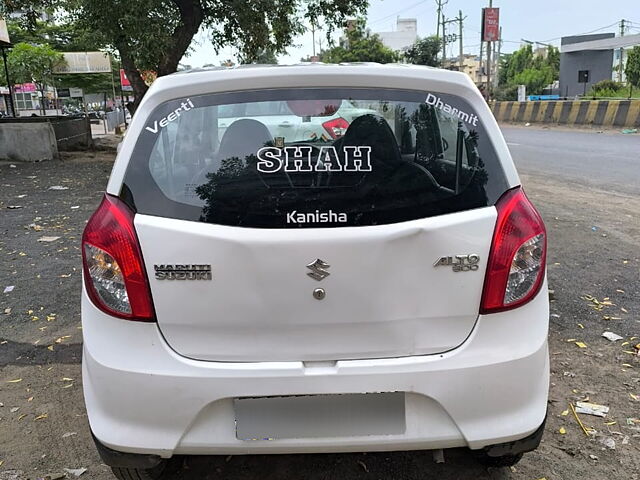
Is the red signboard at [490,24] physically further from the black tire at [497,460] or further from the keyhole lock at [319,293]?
the keyhole lock at [319,293]

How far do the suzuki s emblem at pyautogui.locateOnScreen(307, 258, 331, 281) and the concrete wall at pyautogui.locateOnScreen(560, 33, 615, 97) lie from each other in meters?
52.5

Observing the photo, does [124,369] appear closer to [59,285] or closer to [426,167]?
[426,167]

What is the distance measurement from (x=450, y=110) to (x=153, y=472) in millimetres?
1839

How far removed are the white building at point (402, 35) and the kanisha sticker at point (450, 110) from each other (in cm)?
11346

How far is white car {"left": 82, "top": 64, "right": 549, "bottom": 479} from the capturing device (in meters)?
1.91

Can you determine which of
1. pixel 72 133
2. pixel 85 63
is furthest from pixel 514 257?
pixel 85 63

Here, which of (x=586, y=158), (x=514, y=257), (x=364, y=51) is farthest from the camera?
(x=364, y=51)

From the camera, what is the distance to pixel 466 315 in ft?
6.50

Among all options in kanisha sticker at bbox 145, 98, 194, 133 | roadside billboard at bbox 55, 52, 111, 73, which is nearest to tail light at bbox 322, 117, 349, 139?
kanisha sticker at bbox 145, 98, 194, 133

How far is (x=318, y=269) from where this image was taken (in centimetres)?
191

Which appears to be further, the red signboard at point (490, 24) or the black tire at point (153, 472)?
the red signboard at point (490, 24)

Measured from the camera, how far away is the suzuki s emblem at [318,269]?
6.25ft

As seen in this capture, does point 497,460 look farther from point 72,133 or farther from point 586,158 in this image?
point 72,133

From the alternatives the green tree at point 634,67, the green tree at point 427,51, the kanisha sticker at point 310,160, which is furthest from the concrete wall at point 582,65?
the kanisha sticker at point 310,160
